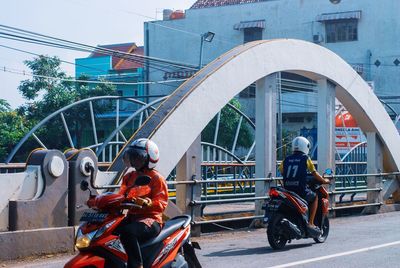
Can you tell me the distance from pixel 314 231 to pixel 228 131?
1026 inches

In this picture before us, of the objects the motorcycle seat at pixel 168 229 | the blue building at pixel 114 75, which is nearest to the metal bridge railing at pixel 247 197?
the motorcycle seat at pixel 168 229

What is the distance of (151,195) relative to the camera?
684 cm

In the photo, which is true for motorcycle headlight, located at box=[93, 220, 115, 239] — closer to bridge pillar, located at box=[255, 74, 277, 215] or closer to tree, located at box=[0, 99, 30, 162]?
bridge pillar, located at box=[255, 74, 277, 215]

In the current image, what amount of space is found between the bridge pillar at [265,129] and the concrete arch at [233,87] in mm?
386

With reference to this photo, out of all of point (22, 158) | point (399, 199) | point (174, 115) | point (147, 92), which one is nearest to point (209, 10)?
point (147, 92)

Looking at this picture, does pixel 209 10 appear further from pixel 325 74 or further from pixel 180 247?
pixel 180 247

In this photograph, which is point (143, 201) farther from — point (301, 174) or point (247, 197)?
point (247, 197)

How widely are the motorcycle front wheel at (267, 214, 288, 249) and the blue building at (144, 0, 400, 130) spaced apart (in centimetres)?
3003

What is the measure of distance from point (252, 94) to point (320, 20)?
Result: 652 centimetres

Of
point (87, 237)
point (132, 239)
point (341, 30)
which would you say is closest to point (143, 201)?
point (132, 239)

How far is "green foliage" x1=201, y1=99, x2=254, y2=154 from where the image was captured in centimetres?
3725

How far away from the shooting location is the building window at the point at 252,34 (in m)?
47.8

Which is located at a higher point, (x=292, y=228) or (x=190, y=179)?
(x=190, y=179)

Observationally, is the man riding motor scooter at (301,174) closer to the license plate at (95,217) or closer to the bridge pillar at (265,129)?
the bridge pillar at (265,129)
